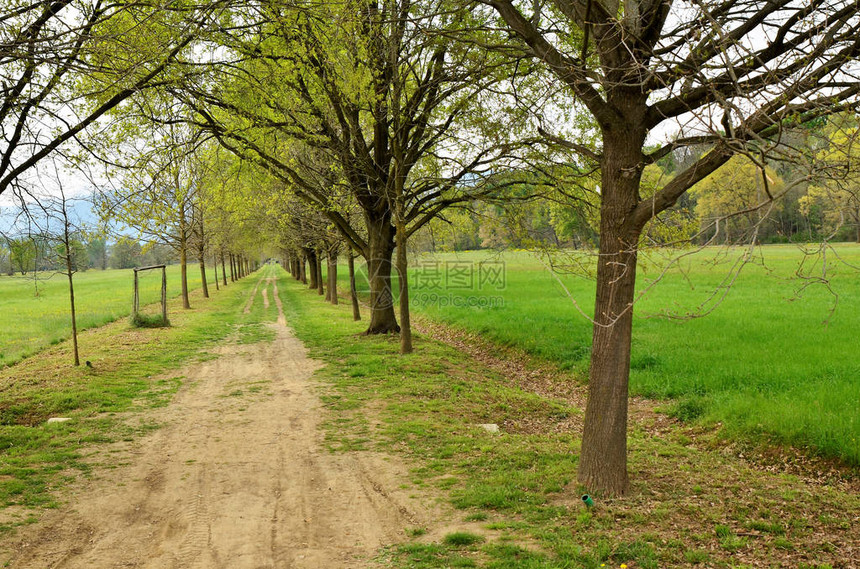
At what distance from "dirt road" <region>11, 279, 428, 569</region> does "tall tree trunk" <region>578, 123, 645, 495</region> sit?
203cm

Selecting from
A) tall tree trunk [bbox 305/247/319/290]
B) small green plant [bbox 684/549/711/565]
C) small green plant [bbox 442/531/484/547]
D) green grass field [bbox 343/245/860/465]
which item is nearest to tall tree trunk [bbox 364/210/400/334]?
green grass field [bbox 343/245/860/465]

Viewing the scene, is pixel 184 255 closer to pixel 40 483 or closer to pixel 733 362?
pixel 40 483

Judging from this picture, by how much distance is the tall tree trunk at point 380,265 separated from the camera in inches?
640

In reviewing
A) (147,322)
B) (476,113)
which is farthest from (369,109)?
(147,322)

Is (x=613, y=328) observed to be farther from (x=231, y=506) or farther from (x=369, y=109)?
(x=369, y=109)

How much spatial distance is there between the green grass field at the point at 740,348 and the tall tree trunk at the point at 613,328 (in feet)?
1.16

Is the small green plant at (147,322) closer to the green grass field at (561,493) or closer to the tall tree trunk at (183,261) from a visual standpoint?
the tall tree trunk at (183,261)

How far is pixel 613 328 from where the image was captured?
5613 millimetres

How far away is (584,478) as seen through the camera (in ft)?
19.3

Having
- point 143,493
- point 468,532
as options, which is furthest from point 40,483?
point 468,532

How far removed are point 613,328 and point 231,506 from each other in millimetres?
4432

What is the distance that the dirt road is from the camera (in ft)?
15.3

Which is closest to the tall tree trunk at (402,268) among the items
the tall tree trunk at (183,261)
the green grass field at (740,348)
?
the green grass field at (740,348)

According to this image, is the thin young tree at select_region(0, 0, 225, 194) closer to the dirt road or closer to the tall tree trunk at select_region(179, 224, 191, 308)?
the dirt road
